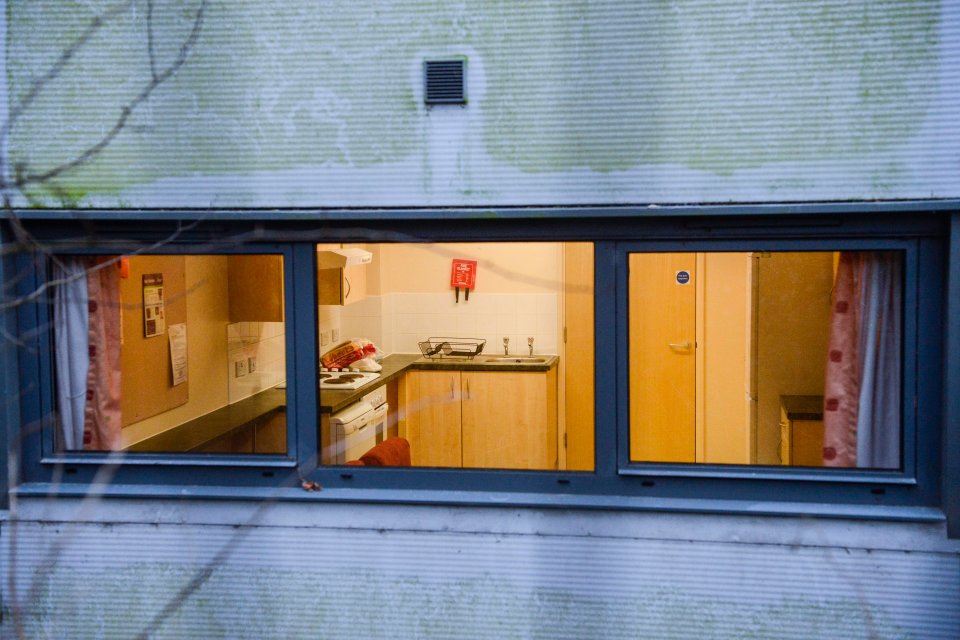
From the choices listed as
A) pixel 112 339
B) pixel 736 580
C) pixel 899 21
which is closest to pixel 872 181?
pixel 899 21

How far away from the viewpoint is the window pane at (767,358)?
3623 millimetres

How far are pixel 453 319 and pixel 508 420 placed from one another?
1.55 m

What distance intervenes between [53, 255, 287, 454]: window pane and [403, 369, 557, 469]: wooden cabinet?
1301 millimetres

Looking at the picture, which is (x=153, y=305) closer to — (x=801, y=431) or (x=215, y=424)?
(x=215, y=424)

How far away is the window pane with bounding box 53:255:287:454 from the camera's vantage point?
13.2 feet

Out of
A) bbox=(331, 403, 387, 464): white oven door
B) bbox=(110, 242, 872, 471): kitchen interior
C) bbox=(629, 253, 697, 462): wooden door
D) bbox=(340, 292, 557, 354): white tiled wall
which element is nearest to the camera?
bbox=(110, 242, 872, 471): kitchen interior

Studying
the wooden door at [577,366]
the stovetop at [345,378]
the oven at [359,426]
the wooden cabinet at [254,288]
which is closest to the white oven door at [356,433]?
the oven at [359,426]

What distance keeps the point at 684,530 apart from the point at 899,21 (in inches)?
82.2

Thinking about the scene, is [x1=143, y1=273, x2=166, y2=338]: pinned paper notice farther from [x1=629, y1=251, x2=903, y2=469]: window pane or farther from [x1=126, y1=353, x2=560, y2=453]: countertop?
[x1=629, y1=251, x2=903, y2=469]: window pane

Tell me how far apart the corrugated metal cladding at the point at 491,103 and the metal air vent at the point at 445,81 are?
0.16 feet

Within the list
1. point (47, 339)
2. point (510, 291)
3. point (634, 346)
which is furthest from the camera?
point (510, 291)

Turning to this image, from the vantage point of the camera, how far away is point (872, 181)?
3473 millimetres

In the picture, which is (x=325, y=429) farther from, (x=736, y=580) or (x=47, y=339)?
(x=736, y=580)

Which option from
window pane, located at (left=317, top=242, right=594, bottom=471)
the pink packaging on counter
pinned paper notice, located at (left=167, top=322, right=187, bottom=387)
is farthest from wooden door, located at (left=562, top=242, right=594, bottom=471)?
pinned paper notice, located at (left=167, top=322, right=187, bottom=387)
